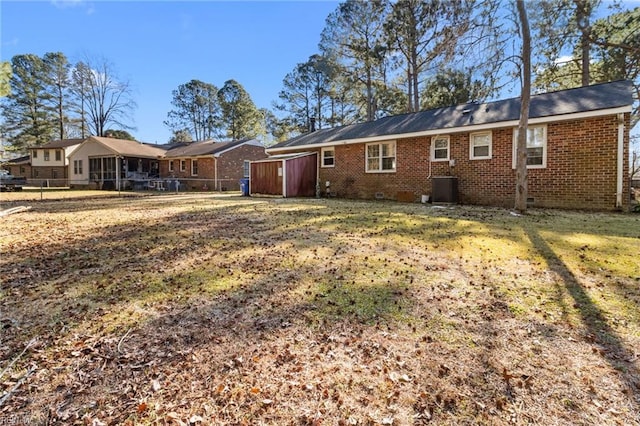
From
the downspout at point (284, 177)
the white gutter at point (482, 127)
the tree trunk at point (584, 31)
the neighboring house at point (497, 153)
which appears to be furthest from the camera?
the downspout at point (284, 177)

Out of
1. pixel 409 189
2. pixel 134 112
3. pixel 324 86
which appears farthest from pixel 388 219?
pixel 134 112

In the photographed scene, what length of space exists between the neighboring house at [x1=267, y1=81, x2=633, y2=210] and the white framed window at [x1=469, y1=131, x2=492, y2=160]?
0.03m

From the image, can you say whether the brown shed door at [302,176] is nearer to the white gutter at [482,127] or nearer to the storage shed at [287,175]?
the storage shed at [287,175]

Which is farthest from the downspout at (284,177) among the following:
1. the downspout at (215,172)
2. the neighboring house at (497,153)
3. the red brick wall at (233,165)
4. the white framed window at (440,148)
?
the downspout at (215,172)

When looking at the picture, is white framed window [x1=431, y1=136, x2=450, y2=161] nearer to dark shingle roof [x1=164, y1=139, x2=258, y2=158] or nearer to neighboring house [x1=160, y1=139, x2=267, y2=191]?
neighboring house [x1=160, y1=139, x2=267, y2=191]

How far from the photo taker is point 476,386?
2.23m

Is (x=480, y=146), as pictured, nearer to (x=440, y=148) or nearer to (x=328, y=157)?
(x=440, y=148)

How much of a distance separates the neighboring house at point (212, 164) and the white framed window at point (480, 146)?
1868cm

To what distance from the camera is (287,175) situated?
54.1 feet

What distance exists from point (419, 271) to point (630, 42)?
19.6m

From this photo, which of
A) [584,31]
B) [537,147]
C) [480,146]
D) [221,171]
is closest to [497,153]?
[480,146]

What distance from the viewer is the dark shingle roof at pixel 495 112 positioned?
395 inches

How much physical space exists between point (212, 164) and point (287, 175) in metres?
13.2

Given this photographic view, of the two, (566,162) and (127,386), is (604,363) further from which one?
(566,162)
